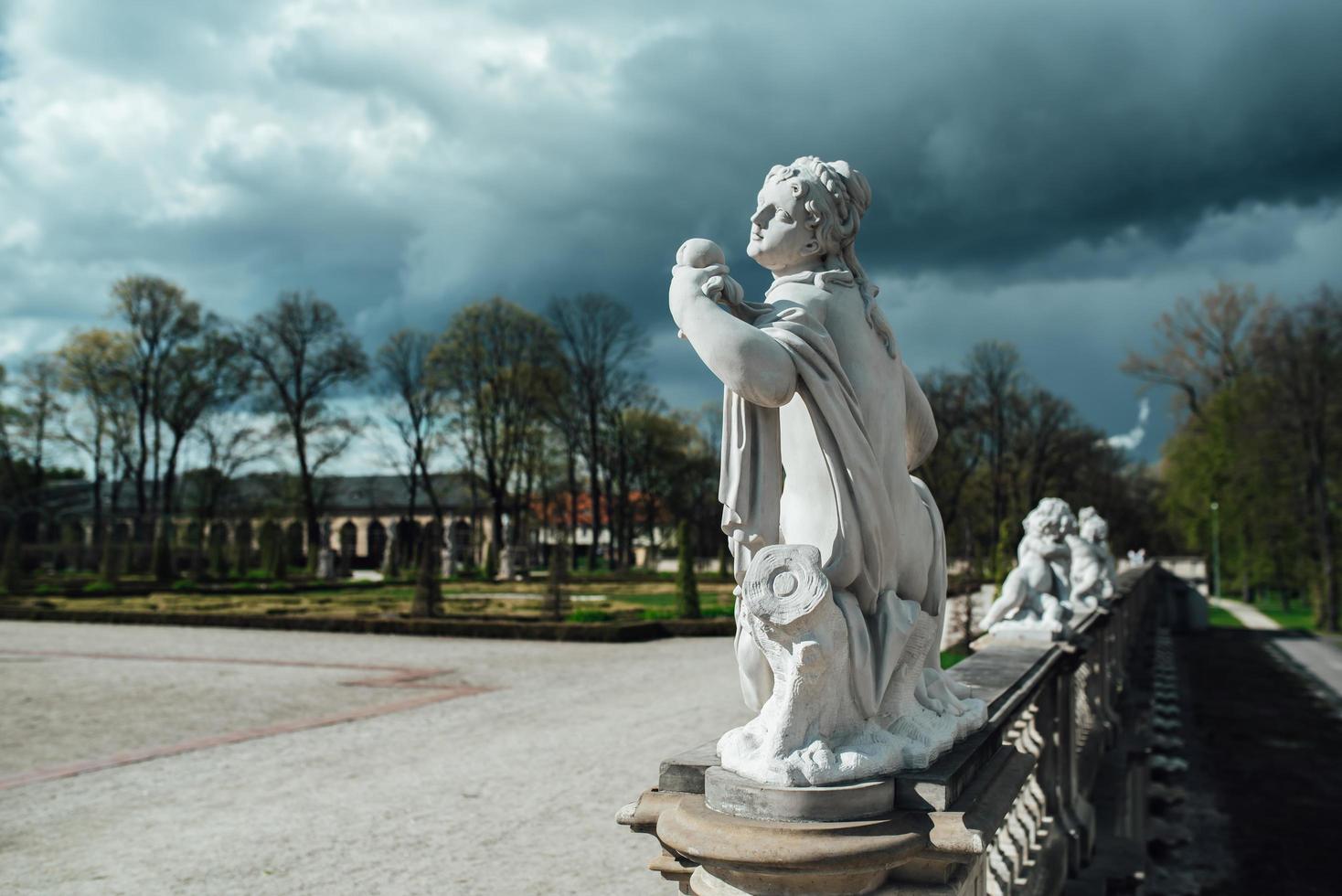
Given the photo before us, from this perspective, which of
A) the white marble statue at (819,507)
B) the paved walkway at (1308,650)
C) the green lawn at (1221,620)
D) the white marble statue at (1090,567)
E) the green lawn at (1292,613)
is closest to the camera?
the white marble statue at (819,507)

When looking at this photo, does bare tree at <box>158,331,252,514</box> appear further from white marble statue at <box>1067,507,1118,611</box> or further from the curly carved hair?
the curly carved hair

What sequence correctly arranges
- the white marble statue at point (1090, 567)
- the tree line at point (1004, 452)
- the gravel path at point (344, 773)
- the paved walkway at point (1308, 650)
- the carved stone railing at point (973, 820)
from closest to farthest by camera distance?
the carved stone railing at point (973, 820) < the gravel path at point (344, 773) < the white marble statue at point (1090, 567) < the paved walkway at point (1308, 650) < the tree line at point (1004, 452)

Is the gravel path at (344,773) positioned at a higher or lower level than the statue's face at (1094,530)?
lower

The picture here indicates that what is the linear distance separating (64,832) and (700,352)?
641 centimetres

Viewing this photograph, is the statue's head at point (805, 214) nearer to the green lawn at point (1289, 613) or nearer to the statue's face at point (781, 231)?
the statue's face at point (781, 231)

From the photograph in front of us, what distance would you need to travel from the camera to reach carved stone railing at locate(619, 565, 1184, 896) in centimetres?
218

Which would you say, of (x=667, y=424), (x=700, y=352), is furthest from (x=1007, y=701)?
(x=667, y=424)

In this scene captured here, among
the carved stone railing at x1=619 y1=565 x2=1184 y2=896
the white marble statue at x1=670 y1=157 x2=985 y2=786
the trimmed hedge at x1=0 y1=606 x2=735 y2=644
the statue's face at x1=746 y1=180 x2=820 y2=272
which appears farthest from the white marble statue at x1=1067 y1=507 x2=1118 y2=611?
the trimmed hedge at x1=0 y1=606 x2=735 y2=644

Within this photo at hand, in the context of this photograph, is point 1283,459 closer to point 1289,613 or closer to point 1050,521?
point 1289,613

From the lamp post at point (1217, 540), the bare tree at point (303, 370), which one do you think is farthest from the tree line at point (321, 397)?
the lamp post at point (1217, 540)

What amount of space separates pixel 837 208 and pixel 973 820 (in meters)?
1.70

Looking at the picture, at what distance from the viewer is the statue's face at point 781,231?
2.83 m

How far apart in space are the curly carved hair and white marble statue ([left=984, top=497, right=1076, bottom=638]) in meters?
4.51

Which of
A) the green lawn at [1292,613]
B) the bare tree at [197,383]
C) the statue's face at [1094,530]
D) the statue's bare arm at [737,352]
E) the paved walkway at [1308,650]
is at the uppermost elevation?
the bare tree at [197,383]
